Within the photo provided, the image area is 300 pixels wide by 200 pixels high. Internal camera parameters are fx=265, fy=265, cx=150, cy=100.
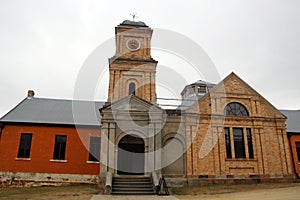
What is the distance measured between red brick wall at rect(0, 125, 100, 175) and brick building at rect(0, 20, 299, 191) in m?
0.07

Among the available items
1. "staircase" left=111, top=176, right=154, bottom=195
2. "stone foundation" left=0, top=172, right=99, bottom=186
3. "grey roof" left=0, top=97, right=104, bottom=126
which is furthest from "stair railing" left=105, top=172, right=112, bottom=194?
"grey roof" left=0, top=97, right=104, bottom=126

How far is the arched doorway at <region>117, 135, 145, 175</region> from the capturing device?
20734mm

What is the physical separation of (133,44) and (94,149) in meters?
9.97

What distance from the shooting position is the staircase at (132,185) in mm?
15591

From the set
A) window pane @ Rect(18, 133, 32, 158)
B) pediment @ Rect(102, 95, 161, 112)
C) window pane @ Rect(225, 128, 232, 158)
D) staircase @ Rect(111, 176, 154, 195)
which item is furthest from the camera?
window pane @ Rect(18, 133, 32, 158)

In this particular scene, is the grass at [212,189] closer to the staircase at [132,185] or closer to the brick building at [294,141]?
the staircase at [132,185]

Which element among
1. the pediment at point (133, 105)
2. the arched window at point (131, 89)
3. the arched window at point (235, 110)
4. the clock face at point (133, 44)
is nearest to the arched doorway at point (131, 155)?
the pediment at point (133, 105)

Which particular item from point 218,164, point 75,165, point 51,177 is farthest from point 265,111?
point 51,177

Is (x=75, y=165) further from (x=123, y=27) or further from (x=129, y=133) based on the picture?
(x=123, y=27)

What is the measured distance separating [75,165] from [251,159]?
46.1 feet

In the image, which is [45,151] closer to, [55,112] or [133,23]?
[55,112]

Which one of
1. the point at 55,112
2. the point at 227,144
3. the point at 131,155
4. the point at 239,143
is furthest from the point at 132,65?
the point at 239,143

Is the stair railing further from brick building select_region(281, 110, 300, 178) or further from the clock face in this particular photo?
brick building select_region(281, 110, 300, 178)

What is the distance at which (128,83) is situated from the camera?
2327cm
